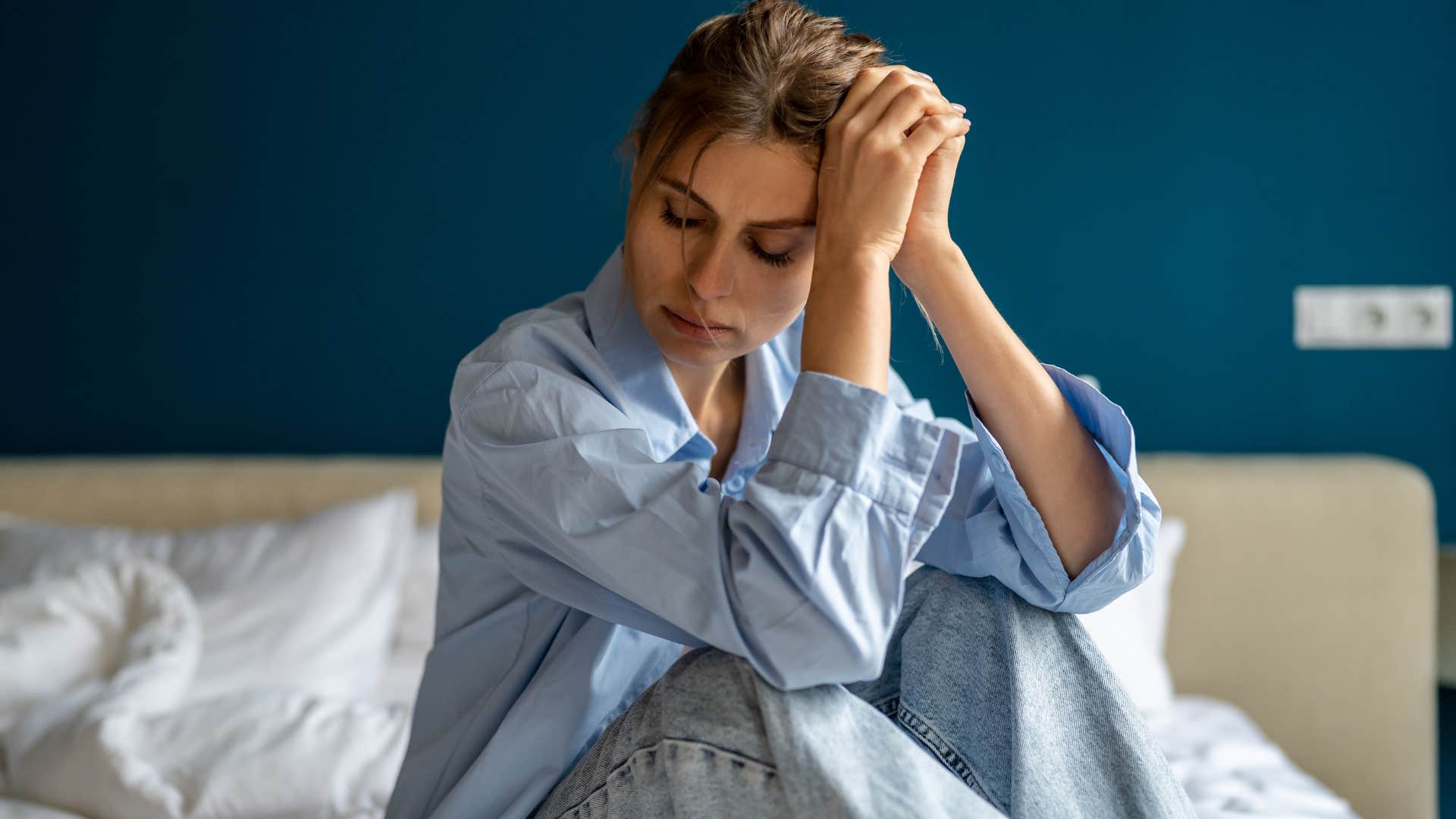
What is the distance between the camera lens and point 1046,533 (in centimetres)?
101

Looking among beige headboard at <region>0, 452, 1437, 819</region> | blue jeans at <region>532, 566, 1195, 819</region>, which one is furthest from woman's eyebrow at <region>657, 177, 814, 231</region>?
beige headboard at <region>0, 452, 1437, 819</region>

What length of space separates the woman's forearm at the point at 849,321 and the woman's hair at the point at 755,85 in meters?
0.13

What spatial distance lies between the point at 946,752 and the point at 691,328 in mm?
427

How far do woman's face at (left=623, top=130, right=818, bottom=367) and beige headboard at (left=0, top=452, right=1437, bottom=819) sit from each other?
1263 millimetres

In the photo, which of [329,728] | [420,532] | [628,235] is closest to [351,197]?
[420,532]

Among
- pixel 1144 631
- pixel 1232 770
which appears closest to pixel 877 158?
pixel 1232 770

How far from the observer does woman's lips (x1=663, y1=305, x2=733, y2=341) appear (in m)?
1.05

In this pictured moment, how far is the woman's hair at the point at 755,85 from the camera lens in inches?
38.8

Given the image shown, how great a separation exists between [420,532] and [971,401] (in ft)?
4.17

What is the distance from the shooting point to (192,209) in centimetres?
233

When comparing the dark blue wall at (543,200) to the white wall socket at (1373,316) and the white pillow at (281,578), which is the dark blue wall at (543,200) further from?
the white pillow at (281,578)

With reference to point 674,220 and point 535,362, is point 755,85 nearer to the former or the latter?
point 674,220

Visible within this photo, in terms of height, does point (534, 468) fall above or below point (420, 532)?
above

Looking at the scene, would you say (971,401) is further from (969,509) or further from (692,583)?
(692,583)
